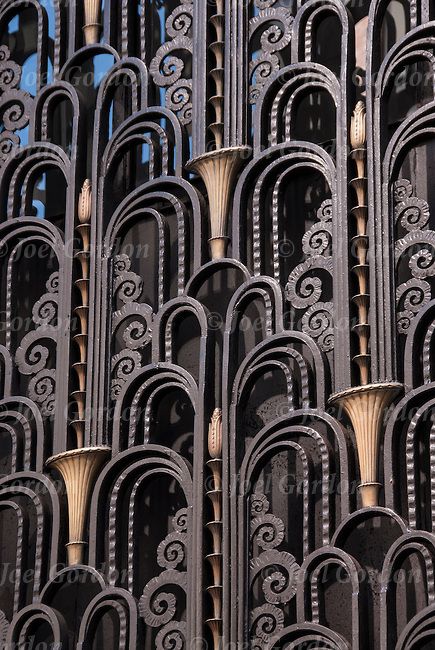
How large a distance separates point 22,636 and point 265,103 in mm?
2217

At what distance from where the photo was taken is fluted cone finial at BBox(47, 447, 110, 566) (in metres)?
7.27

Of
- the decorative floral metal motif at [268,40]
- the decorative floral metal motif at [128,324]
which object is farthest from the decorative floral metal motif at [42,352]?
the decorative floral metal motif at [268,40]

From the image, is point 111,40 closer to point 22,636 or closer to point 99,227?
point 99,227

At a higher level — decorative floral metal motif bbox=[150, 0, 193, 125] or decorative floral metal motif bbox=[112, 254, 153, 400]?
decorative floral metal motif bbox=[150, 0, 193, 125]

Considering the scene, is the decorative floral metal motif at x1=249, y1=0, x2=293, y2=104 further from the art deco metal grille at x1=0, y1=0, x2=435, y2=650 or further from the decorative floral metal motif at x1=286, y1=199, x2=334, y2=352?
the decorative floral metal motif at x1=286, y1=199, x2=334, y2=352

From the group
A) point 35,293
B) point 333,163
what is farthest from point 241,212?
point 35,293

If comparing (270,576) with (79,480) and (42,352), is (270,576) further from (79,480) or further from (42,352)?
(42,352)

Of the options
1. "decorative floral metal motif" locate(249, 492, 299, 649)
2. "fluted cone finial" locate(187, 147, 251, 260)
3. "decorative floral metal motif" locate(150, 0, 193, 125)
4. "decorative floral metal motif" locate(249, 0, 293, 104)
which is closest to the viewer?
"decorative floral metal motif" locate(249, 492, 299, 649)

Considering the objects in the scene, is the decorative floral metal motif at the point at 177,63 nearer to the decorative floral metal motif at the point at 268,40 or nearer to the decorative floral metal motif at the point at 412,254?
the decorative floral metal motif at the point at 268,40

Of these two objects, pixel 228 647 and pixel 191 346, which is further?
pixel 191 346

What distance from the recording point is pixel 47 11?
8.30 m

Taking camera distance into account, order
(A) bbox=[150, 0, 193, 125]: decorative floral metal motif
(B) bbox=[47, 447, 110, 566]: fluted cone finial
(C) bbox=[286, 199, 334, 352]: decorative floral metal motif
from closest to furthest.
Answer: (C) bbox=[286, 199, 334, 352]: decorative floral metal motif < (B) bbox=[47, 447, 110, 566]: fluted cone finial < (A) bbox=[150, 0, 193, 125]: decorative floral metal motif

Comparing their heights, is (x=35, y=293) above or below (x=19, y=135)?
below

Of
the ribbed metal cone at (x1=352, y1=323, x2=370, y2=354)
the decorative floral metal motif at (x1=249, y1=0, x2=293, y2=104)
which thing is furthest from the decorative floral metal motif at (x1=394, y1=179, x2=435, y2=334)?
the decorative floral metal motif at (x1=249, y1=0, x2=293, y2=104)
